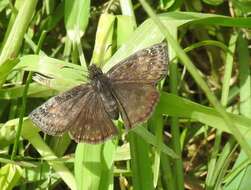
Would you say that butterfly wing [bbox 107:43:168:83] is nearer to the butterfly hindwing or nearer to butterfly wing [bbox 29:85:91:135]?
the butterfly hindwing

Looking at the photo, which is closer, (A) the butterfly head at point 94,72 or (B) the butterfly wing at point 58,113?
(B) the butterfly wing at point 58,113

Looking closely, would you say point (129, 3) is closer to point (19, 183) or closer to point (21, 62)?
point (21, 62)

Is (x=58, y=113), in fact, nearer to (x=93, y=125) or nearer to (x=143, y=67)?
(x=93, y=125)

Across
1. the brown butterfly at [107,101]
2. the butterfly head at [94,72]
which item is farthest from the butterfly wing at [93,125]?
the butterfly head at [94,72]

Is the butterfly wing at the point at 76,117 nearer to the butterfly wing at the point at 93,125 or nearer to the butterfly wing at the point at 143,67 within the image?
the butterfly wing at the point at 93,125

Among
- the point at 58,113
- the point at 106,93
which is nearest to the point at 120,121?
the point at 106,93
